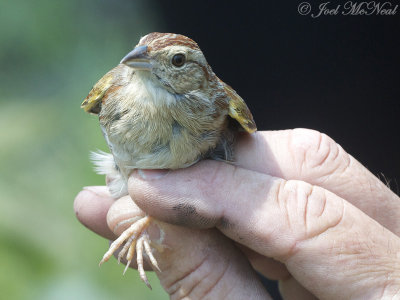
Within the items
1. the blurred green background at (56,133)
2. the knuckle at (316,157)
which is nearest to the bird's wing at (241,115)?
the knuckle at (316,157)

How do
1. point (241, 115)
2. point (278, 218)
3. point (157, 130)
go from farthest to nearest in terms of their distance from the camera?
point (241, 115) < point (157, 130) < point (278, 218)

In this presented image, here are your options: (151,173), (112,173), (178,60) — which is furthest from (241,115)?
(112,173)

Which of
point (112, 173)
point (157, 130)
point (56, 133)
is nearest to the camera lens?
point (157, 130)

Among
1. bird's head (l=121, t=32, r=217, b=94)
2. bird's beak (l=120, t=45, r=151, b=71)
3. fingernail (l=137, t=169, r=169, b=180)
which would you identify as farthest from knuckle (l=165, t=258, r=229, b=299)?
bird's beak (l=120, t=45, r=151, b=71)

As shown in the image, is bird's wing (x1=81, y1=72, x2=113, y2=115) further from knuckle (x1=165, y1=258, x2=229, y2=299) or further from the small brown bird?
knuckle (x1=165, y1=258, x2=229, y2=299)

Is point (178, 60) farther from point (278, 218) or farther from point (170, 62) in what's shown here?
point (278, 218)

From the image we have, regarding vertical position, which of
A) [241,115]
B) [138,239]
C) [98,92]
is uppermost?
[98,92]
